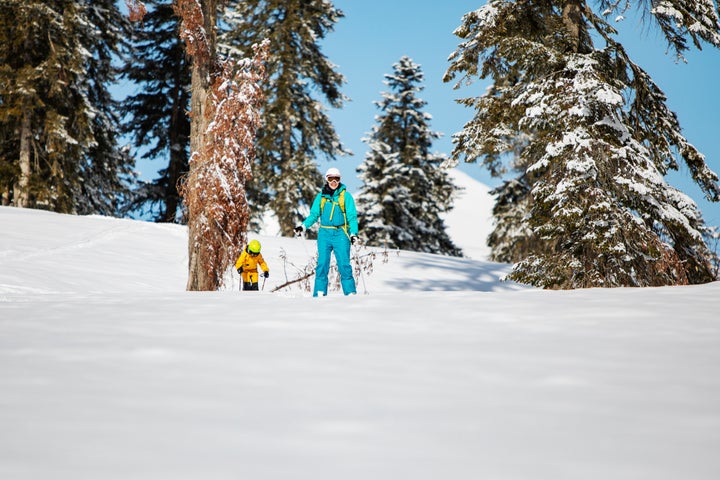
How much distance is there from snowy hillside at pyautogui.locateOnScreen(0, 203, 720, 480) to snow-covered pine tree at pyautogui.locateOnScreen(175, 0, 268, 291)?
4.51 meters

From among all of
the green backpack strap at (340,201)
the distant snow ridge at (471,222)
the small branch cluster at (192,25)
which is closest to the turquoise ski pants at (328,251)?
the green backpack strap at (340,201)

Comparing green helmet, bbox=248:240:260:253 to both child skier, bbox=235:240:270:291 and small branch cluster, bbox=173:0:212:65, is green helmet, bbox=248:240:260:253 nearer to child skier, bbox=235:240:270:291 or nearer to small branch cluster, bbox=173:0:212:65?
child skier, bbox=235:240:270:291

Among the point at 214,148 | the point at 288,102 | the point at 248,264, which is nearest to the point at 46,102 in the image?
the point at 288,102

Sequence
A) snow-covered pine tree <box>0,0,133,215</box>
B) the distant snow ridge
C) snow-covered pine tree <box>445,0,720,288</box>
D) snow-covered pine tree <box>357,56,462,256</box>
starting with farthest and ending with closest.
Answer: the distant snow ridge
snow-covered pine tree <box>357,56,462,256</box>
snow-covered pine tree <box>0,0,133,215</box>
snow-covered pine tree <box>445,0,720,288</box>

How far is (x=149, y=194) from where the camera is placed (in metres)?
24.4

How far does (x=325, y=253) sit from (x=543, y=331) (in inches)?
165

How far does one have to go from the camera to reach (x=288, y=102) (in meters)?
22.7

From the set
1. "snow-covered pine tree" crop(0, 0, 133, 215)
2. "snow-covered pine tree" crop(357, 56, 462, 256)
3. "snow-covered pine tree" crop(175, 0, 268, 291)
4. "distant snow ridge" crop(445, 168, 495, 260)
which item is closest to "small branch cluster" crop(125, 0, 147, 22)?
"snow-covered pine tree" crop(175, 0, 268, 291)

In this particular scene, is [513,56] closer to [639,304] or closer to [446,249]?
[639,304]

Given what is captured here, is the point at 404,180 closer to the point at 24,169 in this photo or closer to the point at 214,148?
the point at 24,169

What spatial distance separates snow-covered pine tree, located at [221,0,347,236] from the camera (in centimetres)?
2238

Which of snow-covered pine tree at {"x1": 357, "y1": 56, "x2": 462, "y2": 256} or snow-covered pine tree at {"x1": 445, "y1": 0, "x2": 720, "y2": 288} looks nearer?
snow-covered pine tree at {"x1": 445, "y1": 0, "x2": 720, "y2": 288}

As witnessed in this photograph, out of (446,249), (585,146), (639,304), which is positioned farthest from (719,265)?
(446,249)

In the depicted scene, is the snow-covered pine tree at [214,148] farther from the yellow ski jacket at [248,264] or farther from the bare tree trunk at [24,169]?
the bare tree trunk at [24,169]
